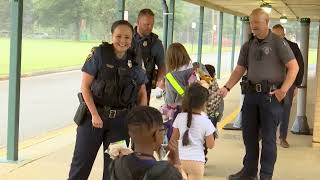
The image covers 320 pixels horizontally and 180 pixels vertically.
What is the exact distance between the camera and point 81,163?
4.30m

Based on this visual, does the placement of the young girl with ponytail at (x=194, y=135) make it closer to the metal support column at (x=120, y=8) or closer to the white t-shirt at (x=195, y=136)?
the white t-shirt at (x=195, y=136)

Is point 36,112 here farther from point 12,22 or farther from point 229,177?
point 229,177

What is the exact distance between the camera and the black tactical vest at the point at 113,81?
4176 mm

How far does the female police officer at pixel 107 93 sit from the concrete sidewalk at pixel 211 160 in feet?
5.46

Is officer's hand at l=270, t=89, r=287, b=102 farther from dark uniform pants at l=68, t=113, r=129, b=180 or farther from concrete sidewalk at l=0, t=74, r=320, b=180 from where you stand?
dark uniform pants at l=68, t=113, r=129, b=180

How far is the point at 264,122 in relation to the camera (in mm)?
5676

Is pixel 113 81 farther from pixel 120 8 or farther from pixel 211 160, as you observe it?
pixel 120 8

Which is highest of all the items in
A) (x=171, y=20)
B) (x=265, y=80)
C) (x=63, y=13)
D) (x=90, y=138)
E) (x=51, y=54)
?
(x=63, y=13)

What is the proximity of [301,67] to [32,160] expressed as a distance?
3451 millimetres

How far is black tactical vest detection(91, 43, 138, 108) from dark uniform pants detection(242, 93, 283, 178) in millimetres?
1822

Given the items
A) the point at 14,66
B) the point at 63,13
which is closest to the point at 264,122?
the point at 14,66

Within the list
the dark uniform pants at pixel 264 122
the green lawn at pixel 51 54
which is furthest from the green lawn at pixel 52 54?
the dark uniform pants at pixel 264 122

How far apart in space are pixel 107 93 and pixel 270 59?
2.04 metres

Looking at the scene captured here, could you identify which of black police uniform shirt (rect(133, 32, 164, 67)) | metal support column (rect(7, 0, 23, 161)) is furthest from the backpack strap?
metal support column (rect(7, 0, 23, 161))
